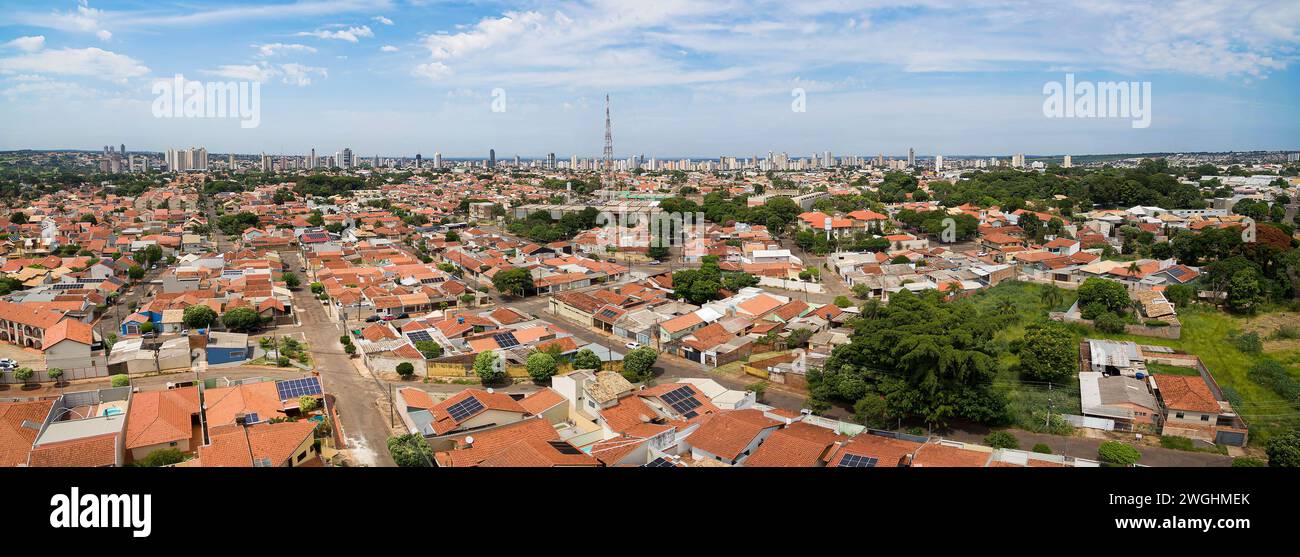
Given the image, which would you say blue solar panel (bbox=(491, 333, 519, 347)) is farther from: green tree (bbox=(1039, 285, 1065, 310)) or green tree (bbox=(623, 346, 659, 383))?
green tree (bbox=(1039, 285, 1065, 310))

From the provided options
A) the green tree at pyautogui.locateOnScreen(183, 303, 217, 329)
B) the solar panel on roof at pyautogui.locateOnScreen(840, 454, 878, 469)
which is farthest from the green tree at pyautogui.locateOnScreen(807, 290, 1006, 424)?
the green tree at pyautogui.locateOnScreen(183, 303, 217, 329)

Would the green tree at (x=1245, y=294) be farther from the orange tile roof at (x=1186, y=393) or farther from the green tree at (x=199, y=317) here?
the green tree at (x=199, y=317)

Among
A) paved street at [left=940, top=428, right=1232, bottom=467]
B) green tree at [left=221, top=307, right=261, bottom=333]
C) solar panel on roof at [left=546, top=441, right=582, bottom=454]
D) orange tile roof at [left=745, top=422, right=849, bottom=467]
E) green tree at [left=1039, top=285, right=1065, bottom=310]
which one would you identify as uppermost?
green tree at [left=1039, top=285, right=1065, bottom=310]

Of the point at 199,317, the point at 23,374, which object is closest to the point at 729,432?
the point at 23,374
